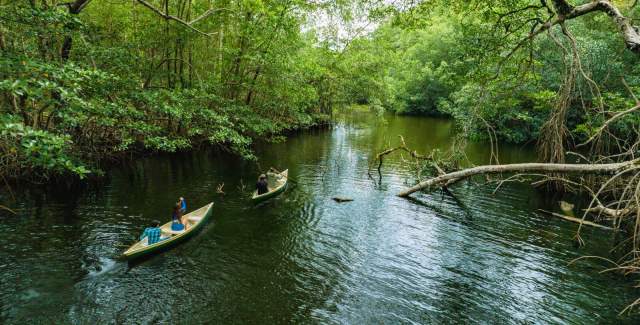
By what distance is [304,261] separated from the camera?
36.4ft

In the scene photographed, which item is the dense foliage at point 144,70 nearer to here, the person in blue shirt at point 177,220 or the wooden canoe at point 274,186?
the wooden canoe at point 274,186

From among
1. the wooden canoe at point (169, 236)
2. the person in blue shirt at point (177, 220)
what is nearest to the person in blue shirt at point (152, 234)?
the wooden canoe at point (169, 236)

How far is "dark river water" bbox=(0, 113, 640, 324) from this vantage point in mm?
8562

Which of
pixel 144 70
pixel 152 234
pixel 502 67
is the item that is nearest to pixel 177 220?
pixel 152 234

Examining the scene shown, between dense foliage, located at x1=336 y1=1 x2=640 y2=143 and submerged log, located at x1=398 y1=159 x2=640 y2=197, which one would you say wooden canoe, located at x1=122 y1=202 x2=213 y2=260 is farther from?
submerged log, located at x1=398 y1=159 x2=640 y2=197

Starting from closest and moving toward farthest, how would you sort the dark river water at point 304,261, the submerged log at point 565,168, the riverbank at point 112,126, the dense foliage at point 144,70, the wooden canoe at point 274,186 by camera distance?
the submerged log at point 565,168, the dark river water at point 304,261, the dense foliage at point 144,70, the riverbank at point 112,126, the wooden canoe at point 274,186

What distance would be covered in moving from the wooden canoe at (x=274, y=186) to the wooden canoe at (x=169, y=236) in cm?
267

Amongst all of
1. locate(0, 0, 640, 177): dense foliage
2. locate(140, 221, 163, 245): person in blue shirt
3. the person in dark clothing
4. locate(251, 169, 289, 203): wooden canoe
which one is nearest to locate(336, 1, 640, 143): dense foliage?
locate(0, 0, 640, 177): dense foliage

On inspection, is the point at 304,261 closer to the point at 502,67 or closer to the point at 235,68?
the point at 502,67

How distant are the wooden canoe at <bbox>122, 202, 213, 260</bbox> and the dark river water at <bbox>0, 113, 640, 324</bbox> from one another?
0.33 metres

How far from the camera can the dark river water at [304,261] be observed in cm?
856

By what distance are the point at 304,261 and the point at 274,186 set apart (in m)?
8.12

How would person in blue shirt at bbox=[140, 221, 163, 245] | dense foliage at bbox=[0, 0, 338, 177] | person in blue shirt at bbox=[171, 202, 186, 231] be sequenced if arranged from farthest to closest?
1. person in blue shirt at bbox=[171, 202, 186, 231]
2. dense foliage at bbox=[0, 0, 338, 177]
3. person in blue shirt at bbox=[140, 221, 163, 245]

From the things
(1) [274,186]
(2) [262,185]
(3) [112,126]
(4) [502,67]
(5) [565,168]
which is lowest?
A: (1) [274,186]
